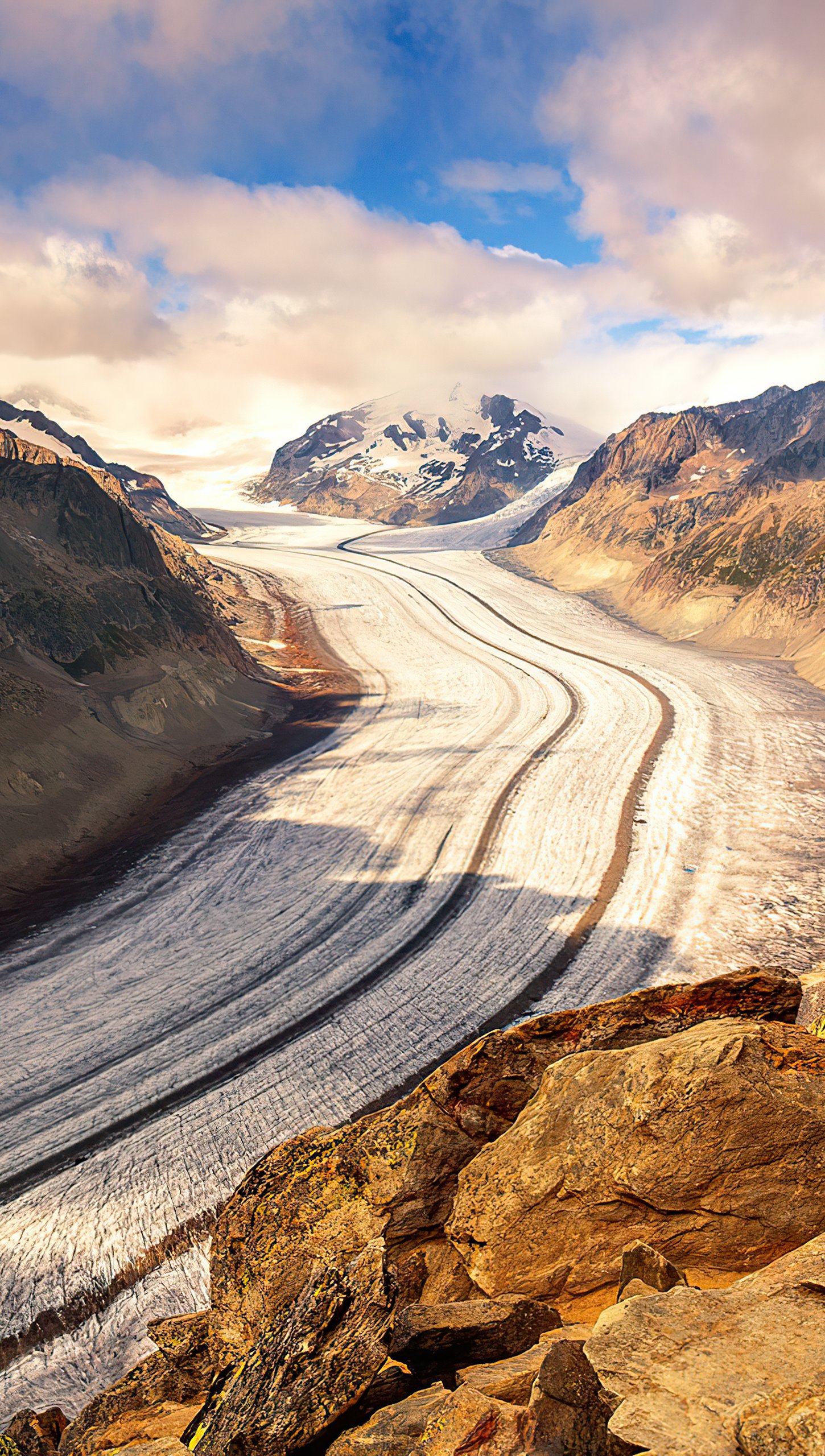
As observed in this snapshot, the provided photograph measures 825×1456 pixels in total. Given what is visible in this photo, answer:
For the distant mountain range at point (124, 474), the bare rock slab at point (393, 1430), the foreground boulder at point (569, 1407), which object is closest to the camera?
the foreground boulder at point (569, 1407)

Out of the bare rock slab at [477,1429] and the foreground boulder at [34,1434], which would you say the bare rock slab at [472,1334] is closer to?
the bare rock slab at [477,1429]

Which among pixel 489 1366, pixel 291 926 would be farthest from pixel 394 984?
pixel 489 1366

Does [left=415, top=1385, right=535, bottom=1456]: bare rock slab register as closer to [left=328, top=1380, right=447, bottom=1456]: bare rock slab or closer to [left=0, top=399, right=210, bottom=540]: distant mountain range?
[left=328, top=1380, right=447, bottom=1456]: bare rock slab

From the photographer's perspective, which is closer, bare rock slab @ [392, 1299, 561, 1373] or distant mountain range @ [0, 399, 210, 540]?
bare rock slab @ [392, 1299, 561, 1373]

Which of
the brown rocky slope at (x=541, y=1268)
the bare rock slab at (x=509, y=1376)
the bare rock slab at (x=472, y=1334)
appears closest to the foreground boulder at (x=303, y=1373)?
the brown rocky slope at (x=541, y=1268)

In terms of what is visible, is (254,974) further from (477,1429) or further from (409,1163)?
(477,1429)

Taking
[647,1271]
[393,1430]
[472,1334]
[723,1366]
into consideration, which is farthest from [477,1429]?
→ [723,1366]

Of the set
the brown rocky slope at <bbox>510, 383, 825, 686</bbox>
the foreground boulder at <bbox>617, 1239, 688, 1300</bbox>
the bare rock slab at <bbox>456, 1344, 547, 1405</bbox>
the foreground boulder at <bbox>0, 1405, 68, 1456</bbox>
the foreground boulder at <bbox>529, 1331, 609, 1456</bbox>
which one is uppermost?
the brown rocky slope at <bbox>510, 383, 825, 686</bbox>

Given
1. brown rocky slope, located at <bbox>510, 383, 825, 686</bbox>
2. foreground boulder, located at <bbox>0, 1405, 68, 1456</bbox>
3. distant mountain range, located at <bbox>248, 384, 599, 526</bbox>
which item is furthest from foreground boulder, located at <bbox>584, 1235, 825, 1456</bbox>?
distant mountain range, located at <bbox>248, 384, 599, 526</bbox>
